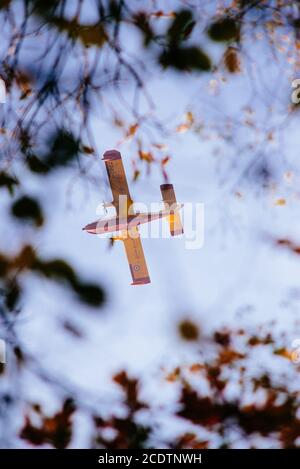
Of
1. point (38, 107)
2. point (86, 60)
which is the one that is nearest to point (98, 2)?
point (86, 60)

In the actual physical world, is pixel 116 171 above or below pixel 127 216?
above

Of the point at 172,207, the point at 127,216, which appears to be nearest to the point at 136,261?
the point at 127,216

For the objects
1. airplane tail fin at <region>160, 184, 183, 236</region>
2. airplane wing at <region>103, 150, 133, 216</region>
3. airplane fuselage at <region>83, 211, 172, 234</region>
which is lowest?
airplane fuselage at <region>83, 211, 172, 234</region>

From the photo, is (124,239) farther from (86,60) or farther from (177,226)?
(86,60)

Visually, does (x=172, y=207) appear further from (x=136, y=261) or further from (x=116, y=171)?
(x=136, y=261)

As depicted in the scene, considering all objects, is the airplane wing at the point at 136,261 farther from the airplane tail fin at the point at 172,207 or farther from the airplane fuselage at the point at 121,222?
the airplane tail fin at the point at 172,207

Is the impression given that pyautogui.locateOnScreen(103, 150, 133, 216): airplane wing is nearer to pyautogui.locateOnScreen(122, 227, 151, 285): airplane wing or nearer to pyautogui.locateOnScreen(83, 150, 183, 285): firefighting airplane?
pyautogui.locateOnScreen(83, 150, 183, 285): firefighting airplane

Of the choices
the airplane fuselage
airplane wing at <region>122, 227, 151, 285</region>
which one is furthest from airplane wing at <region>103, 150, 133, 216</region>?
airplane wing at <region>122, 227, 151, 285</region>
